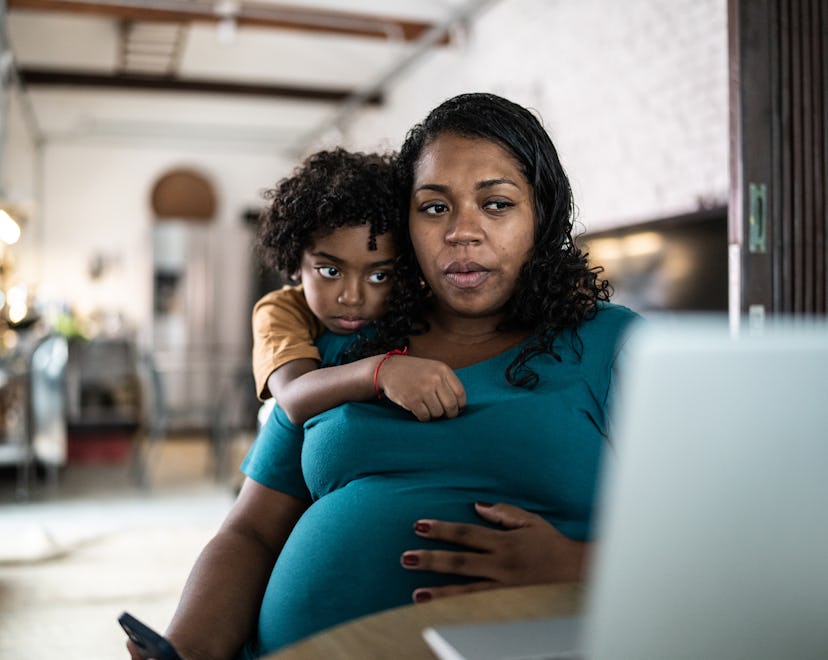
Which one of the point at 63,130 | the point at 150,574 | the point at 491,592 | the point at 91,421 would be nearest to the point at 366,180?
the point at 491,592

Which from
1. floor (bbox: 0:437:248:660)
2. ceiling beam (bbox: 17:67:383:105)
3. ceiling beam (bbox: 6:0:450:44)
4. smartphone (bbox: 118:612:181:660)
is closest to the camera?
smartphone (bbox: 118:612:181:660)

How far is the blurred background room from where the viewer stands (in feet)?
12.7

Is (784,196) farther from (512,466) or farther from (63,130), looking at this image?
(63,130)

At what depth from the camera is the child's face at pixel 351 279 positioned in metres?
1.63

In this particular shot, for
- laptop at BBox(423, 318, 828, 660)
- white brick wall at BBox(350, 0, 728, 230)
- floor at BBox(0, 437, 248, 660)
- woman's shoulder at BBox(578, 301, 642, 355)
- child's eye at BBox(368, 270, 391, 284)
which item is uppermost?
white brick wall at BBox(350, 0, 728, 230)

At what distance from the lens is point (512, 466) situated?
3.80ft

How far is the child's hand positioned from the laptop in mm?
669

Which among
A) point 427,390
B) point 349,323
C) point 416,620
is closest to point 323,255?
point 349,323

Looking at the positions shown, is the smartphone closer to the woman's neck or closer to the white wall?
the woman's neck

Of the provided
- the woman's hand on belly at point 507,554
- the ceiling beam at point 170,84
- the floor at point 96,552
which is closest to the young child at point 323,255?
the woman's hand on belly at point 507,554

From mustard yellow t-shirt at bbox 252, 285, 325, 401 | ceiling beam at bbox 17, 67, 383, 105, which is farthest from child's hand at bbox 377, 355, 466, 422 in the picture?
ceiling beam at bbox 17, 67, 383, 105

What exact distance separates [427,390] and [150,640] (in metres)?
0.47

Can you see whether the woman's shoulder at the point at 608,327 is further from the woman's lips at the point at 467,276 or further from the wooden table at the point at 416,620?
the wooden table at the point at 416,620

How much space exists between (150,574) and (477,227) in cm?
319
